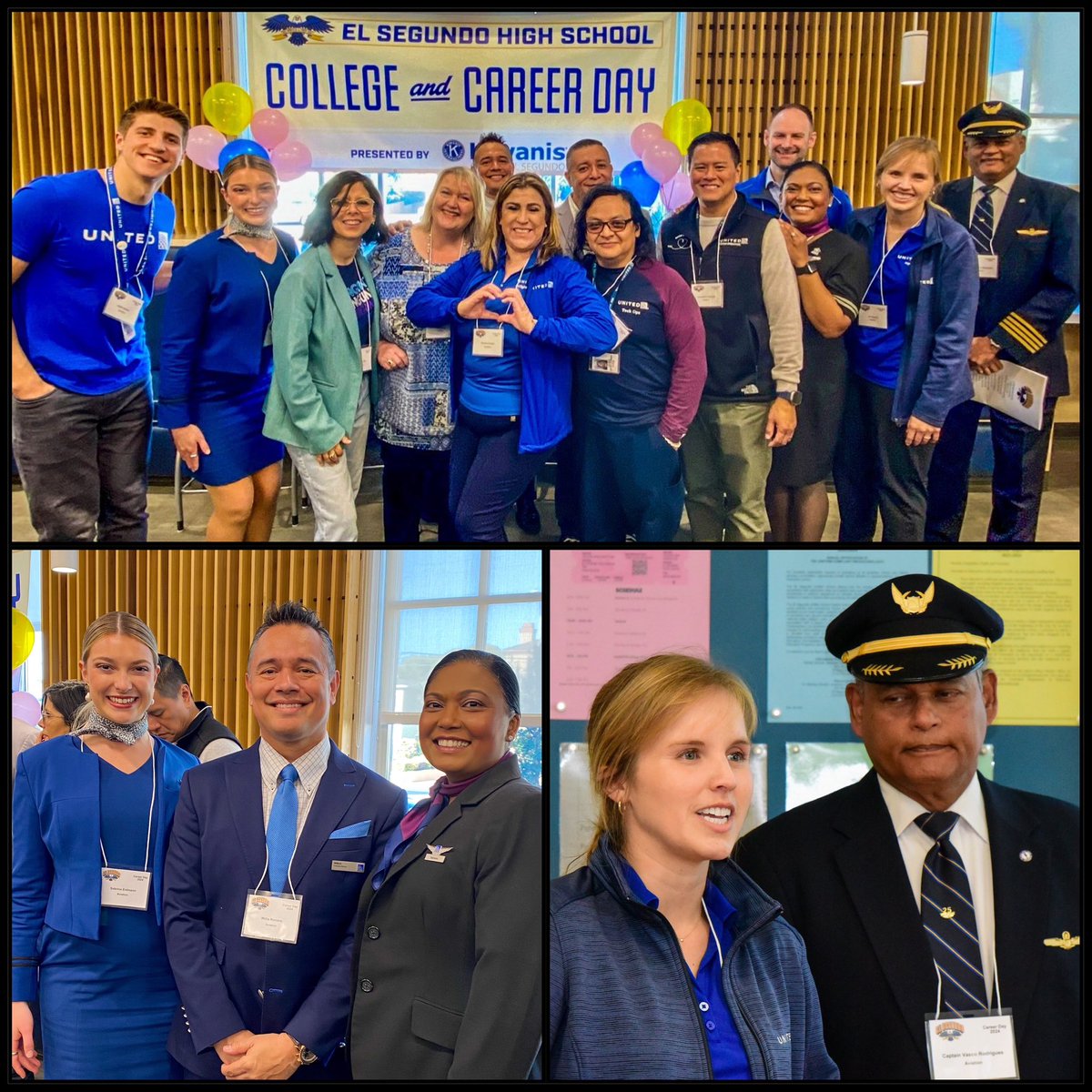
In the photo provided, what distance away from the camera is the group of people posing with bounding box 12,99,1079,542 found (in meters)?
3.72

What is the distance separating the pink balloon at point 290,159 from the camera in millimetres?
3689

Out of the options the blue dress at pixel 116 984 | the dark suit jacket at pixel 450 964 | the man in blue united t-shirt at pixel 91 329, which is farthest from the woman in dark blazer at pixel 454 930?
the man in blue united t-shirt at pixel 91 329

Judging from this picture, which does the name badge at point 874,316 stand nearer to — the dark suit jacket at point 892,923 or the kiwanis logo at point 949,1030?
the dark suit jacket at point 892,923

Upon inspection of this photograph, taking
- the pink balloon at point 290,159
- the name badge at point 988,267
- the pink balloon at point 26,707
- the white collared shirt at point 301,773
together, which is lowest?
the white collared shirt at point 301,773

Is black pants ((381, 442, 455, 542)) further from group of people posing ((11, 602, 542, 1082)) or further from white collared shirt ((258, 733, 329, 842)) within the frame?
white collared shirt ((258, 733, 329, 842))

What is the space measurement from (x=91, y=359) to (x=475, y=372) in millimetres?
1184

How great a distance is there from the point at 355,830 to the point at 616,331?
5.55 feet

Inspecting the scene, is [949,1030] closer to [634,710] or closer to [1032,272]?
[634,710]

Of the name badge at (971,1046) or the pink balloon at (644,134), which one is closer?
the name badge at (971,1046)

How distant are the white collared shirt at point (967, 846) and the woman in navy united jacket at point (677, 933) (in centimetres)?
37

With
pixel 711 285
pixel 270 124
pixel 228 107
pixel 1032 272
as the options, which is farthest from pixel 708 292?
pixel 228 107

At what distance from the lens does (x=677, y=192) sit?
3752mm

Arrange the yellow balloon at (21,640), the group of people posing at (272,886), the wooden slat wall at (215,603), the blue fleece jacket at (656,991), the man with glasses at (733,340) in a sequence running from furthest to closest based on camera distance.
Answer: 1. the man with glasses at (733,340)
2. the yellow balloon at (21,640)
3. the wooden slat wall at (215,603)
4. the group of people posing at (272,886)
5. the blue fleece jacket at (656,991)

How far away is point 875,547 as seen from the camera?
3279 millimetres
